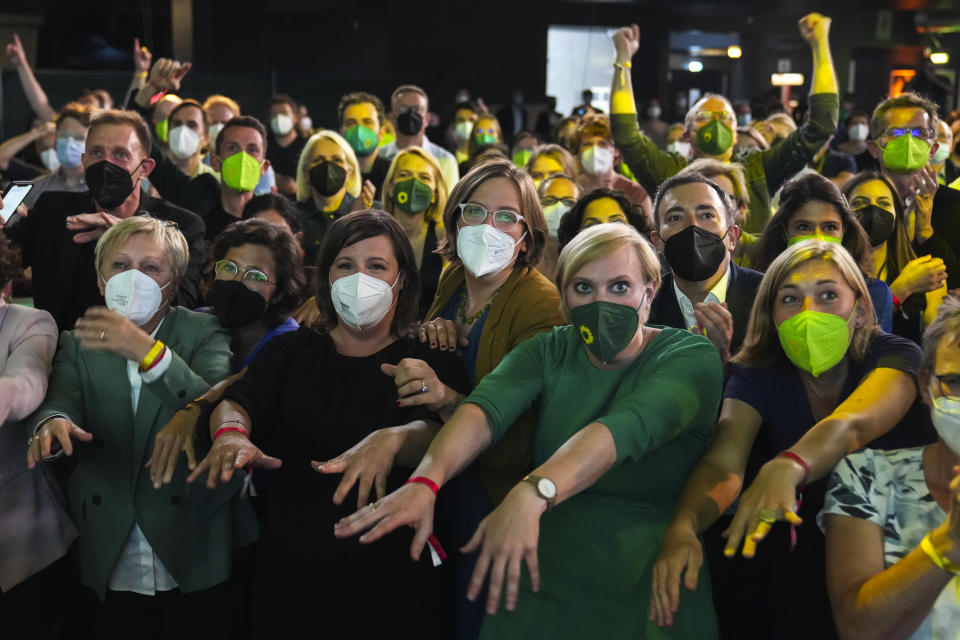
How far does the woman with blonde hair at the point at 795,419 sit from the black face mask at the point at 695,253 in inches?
16.5

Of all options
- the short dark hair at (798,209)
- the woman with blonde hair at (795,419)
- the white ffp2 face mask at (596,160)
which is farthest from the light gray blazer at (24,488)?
the white ffp2 face mask at (596,160)

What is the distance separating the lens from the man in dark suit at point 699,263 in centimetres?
292

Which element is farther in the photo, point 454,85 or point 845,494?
point 454,85

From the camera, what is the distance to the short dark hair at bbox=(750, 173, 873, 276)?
332 cm

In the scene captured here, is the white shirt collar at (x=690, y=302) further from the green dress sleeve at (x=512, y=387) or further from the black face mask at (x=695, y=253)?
the green dress sleeve at (x=512, y=387)

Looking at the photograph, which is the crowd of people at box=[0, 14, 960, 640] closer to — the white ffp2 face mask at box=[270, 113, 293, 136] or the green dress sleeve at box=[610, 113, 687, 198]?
the green dress sleeve at box=[610, 113, 687, 198]

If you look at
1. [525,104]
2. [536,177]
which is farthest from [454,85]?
[536,177]

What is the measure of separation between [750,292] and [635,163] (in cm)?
204

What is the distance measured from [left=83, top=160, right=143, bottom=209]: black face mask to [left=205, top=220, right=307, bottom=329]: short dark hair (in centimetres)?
75

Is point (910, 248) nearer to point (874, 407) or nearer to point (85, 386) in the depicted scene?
point (874, 407)

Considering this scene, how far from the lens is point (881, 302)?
111 inches

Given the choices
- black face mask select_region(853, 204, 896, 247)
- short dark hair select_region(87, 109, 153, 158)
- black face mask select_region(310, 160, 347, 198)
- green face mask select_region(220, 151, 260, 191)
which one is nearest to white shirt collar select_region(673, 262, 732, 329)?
black face mask select_region(853, 204, 896, 247)

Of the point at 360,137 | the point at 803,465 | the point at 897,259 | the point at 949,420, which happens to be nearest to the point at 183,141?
the point at 360,137

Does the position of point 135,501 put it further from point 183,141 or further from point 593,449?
point 183,141
